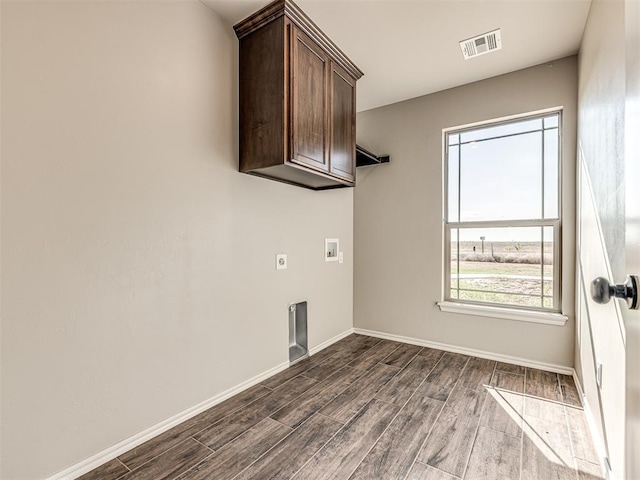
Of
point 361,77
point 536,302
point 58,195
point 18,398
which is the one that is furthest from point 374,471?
point 361,77

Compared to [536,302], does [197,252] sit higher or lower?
higher

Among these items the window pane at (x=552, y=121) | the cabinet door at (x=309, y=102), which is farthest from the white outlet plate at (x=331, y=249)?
the window pane at (x=552, y=121)

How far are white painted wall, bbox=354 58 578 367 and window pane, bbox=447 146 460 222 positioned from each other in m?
0.13

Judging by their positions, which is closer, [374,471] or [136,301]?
[374,471]

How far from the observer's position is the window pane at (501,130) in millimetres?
2891

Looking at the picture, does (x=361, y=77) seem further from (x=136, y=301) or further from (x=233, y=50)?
(x=136, y=301)

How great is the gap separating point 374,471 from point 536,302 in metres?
2.24

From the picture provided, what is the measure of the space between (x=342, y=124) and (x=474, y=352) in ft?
8.40

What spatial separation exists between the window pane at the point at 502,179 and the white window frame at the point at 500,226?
Answer: 73mm

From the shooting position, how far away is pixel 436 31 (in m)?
2.36

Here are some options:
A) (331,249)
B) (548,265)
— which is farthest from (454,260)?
(331,249)

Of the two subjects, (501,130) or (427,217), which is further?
(427,217)

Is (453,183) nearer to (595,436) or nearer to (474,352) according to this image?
(474,352)

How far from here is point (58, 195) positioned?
148 cm
